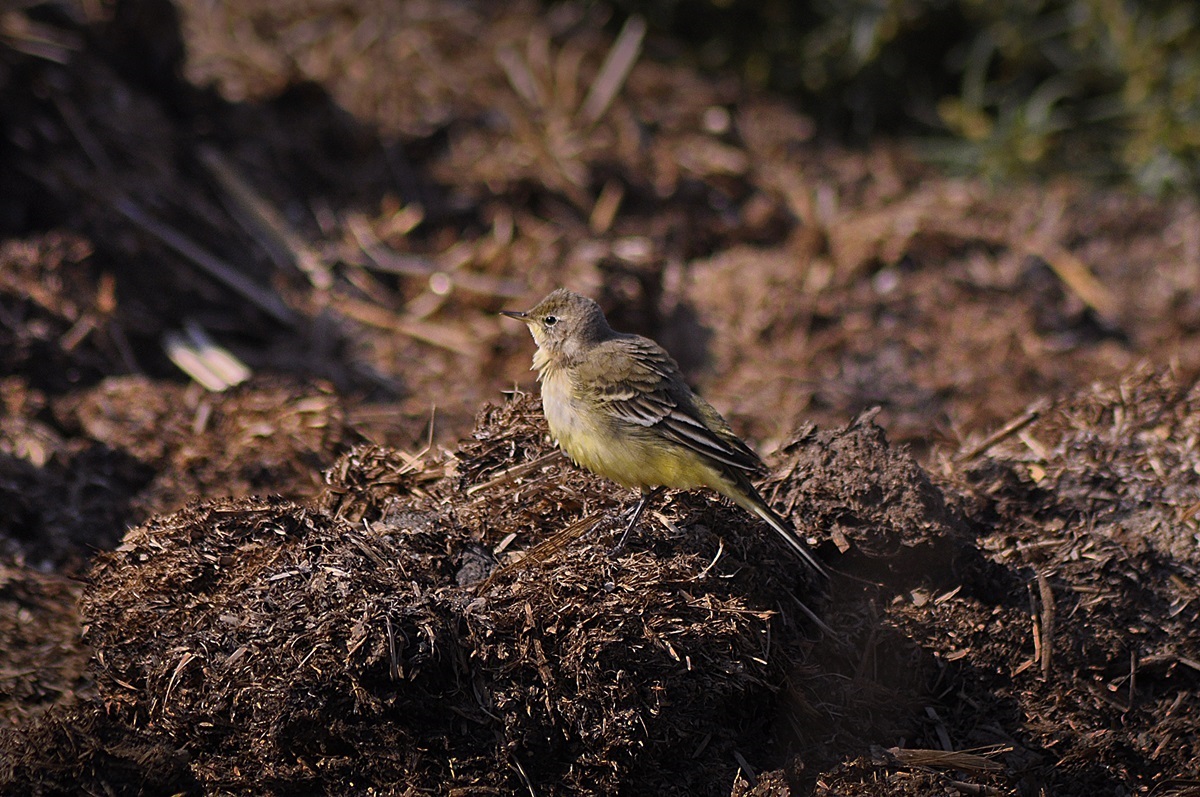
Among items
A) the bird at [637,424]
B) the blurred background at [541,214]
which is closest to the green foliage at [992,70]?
the blurred background at [541,214]

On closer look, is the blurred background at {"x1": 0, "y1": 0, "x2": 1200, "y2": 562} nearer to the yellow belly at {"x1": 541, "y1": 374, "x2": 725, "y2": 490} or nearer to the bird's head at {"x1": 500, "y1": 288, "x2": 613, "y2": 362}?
the bird's head at {"x1": 500, "y1": 288, "x2": 613, "y2": 362}

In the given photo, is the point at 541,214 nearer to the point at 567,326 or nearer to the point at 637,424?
the point at 567,326

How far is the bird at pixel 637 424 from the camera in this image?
4516 millimetres

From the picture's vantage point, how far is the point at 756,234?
9.20 m

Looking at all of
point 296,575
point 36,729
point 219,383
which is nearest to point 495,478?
point 296,575

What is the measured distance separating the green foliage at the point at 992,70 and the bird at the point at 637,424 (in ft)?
20.3

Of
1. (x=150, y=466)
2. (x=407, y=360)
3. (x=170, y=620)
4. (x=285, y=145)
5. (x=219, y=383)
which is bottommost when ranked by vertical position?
(x=170, y=620)

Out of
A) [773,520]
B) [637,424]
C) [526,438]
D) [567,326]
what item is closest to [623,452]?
[637,424]

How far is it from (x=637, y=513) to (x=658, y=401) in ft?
2.48

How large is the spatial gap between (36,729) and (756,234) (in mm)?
6769

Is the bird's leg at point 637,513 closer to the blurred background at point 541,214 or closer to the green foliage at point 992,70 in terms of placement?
the blurred background at point 541,214

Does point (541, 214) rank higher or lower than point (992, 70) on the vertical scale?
lower

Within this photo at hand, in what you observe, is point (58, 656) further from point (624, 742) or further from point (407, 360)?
point (407, 360)

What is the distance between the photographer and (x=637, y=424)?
4.84m
